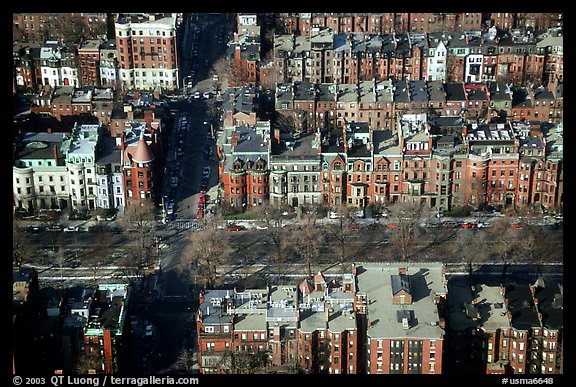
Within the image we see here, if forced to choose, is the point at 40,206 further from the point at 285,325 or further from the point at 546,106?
the point at 546,106

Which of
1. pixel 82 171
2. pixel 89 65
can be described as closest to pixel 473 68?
pixel 89 65

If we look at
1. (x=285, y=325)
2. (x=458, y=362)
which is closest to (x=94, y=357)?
(x=285, y=325)

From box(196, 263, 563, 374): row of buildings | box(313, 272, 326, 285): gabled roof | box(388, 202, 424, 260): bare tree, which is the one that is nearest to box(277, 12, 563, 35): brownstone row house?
box(388, 202, 424, 260): bare tree

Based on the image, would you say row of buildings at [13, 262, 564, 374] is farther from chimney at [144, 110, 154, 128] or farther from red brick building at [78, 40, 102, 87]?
red brick building at [78, 40, 102, 87]

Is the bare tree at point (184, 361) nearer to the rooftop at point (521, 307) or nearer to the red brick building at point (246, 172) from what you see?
the red brick building at point (246, 172)

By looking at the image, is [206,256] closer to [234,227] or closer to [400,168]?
[234,227]

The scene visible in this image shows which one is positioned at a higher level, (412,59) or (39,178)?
(412,59)
